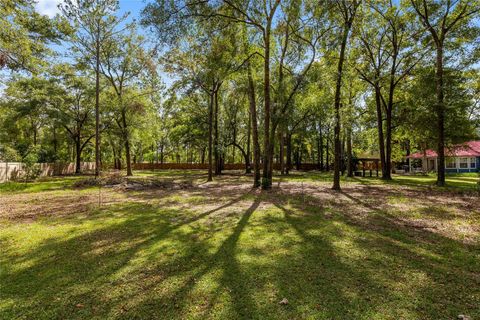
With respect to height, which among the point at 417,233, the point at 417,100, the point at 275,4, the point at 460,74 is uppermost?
the point at 275,4

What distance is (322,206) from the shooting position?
29.4 feet

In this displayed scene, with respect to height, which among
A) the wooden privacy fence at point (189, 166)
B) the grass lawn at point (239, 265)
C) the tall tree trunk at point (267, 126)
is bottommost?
the grass lawn at point (239, 265)

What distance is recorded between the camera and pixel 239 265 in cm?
400

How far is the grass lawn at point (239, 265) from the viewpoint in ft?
9.47

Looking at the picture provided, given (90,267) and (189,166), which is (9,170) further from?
(189,166)

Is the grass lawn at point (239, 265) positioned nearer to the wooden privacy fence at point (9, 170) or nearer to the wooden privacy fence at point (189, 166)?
the wooden privacy fence at point (9, 170)

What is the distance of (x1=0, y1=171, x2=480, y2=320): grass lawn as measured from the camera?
114 inches

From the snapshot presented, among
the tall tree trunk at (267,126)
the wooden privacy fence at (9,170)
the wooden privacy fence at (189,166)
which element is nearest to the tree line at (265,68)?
the tall tree trunk at (267,126)

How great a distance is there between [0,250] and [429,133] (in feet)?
68.5

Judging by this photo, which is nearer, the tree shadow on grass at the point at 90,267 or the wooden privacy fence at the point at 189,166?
the tree shadow on grass at the point at 90,267

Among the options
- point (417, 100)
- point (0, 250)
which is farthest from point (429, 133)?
point (0, 250)

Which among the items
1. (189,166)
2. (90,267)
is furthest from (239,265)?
(189,166)

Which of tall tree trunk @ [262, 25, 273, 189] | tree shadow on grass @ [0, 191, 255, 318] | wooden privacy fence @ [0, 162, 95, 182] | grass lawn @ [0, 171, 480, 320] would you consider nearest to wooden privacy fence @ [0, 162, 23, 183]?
wooden privacy fence @ [0, 162, 95, 182]

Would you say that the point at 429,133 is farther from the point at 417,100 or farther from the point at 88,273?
the point at 88,273
